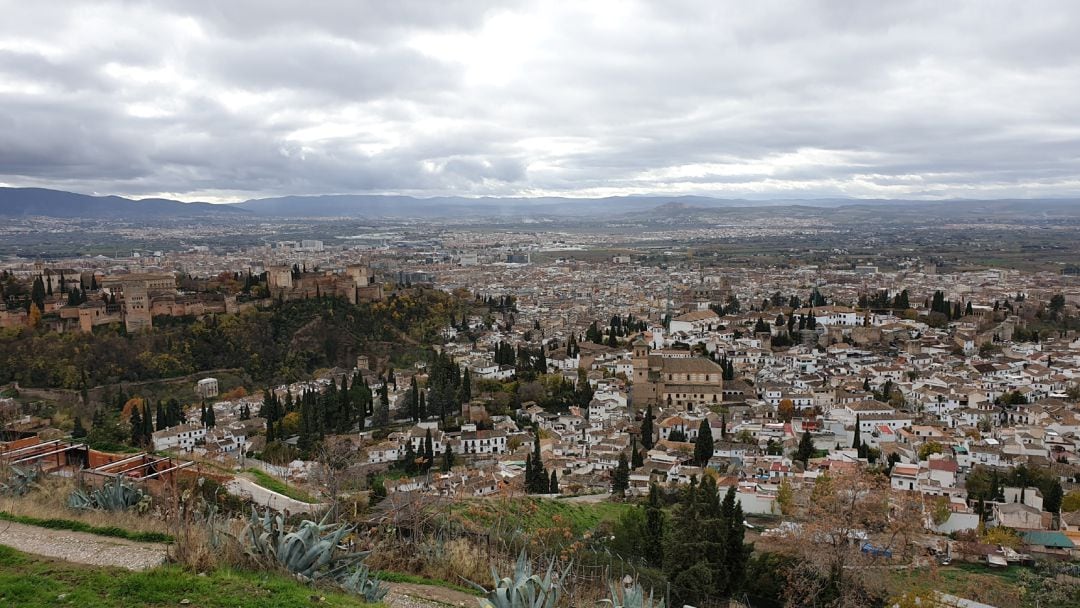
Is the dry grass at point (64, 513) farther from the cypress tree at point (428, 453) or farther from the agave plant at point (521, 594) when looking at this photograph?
the cypress tree at point (428, 453)

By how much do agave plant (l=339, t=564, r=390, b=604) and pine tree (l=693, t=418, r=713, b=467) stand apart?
56.6 feet

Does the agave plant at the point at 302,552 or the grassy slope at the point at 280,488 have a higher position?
the agave plant at the point at 302,552

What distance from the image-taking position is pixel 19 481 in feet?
28.3

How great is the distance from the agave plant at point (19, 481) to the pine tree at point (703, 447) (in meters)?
17.2

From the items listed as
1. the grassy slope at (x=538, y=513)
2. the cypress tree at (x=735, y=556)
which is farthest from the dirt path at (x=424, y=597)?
the cypress tree at (x=735, y=556)

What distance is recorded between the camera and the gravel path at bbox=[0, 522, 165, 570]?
611 cm

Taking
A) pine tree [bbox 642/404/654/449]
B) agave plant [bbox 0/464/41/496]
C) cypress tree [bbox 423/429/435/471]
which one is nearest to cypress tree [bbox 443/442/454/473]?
cypress tree [bbox 423/429/435/471]

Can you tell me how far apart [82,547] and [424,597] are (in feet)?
9.73

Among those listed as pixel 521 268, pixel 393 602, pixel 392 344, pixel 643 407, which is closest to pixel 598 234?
pixel 521 268

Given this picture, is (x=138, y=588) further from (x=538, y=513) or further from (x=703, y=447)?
(x=703, y=447)

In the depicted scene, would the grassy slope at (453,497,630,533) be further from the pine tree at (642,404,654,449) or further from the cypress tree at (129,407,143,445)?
the cypress tree at (129,407,143,445)

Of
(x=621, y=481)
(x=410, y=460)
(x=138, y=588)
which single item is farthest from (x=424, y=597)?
(x=410, y=460)

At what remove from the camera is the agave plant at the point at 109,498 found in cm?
772

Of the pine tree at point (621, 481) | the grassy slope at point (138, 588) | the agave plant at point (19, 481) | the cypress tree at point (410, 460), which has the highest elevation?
the grassy slope at point (138, 588)
